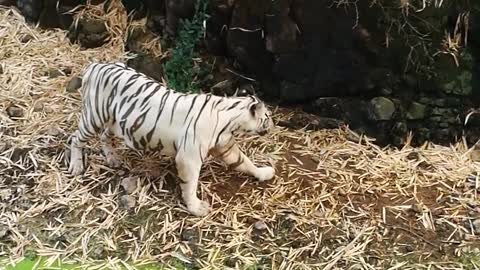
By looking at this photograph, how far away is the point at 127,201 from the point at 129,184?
0.11 meters

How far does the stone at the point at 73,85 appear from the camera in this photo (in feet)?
13.9

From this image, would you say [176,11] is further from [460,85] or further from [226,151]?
[460,85]

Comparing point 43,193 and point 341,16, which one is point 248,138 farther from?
point 43,193

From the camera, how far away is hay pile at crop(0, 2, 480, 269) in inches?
126

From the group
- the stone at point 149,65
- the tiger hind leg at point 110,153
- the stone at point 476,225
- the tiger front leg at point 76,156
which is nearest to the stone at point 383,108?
the stone at point 476,225

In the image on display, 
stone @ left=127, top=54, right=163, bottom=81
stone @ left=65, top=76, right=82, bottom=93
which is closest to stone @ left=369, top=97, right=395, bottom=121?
stone @ left=127, top=54, right=163, bottom=81

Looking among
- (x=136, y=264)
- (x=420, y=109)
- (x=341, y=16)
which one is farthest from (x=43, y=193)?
(x=420, y=109)

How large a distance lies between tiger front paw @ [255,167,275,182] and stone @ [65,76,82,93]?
1.33 metres

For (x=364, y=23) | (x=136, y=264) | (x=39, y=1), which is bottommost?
(x=136, y=264)

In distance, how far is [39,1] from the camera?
4.85m

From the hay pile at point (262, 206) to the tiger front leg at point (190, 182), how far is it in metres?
0.04

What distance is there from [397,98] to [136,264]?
5.11ft

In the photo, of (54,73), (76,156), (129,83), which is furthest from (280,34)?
(54,73)

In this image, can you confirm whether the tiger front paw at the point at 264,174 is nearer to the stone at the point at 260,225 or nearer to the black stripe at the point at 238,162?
the black stripe at the point at 238,162
